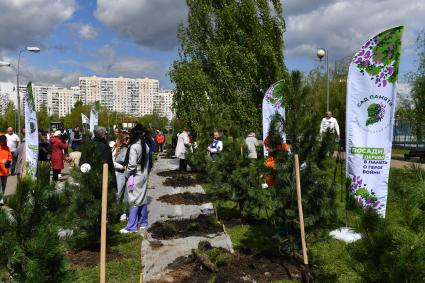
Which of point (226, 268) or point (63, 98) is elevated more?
point (63, 98)

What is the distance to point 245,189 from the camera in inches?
307

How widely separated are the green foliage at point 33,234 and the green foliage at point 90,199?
9.96 feet

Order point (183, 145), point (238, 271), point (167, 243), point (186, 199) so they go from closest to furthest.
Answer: point (238, 271), point (167, 243), point (186, 199), point (183, 145)

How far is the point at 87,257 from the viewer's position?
6.14m

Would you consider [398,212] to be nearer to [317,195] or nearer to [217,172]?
[317,195]

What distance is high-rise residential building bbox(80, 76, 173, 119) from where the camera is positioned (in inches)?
5448

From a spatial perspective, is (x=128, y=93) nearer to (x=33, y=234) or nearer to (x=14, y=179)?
(x=14, y=179)

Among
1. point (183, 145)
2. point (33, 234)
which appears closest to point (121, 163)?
point (33, 234)

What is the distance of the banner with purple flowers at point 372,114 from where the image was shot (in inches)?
225

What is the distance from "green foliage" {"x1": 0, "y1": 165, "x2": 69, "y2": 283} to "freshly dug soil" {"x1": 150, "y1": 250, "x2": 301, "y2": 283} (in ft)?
7.64

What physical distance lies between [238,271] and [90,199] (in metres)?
2.44

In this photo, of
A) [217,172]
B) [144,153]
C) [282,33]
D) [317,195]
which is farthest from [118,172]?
[282,33]

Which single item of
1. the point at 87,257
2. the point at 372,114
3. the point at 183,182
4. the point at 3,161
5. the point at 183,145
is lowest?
the point at 87,257

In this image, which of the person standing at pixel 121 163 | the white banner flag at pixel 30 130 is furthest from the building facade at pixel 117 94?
the white banner flag at pixel 30 130
